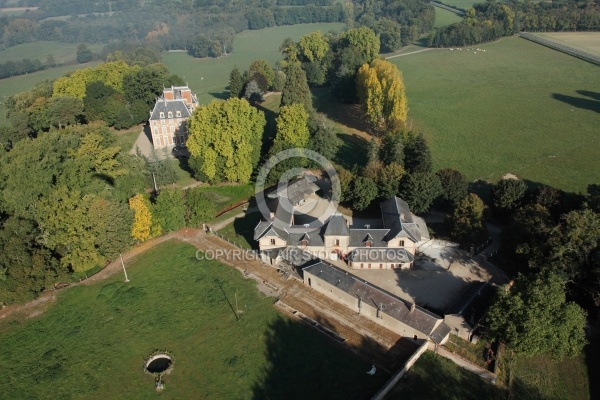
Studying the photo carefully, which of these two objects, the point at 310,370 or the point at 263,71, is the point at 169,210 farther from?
the point at 263,71

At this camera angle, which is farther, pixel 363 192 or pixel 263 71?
pixel 263 71

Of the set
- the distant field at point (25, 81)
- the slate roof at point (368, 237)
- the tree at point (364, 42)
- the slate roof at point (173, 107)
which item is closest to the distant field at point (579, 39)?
the tree at point (364, 42)

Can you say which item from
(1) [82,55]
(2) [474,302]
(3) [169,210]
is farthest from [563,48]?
(1) [82,55]

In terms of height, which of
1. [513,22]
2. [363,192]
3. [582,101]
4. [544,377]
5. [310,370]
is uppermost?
[513,22]

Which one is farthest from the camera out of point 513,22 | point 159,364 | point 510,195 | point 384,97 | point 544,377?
point 513,22

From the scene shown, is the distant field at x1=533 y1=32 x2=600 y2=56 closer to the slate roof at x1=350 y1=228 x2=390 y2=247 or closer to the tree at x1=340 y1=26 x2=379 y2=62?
the tree at x1=340 y1=26 x2=379 y2=62

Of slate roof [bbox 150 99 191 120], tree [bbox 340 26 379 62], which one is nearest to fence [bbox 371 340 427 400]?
slate roof [bbox 150 99 191 120]

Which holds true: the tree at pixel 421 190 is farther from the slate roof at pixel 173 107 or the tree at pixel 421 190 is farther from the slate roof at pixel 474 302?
the slate roof at pixel 173 107

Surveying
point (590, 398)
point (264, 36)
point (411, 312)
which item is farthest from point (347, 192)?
point (264, 36)
